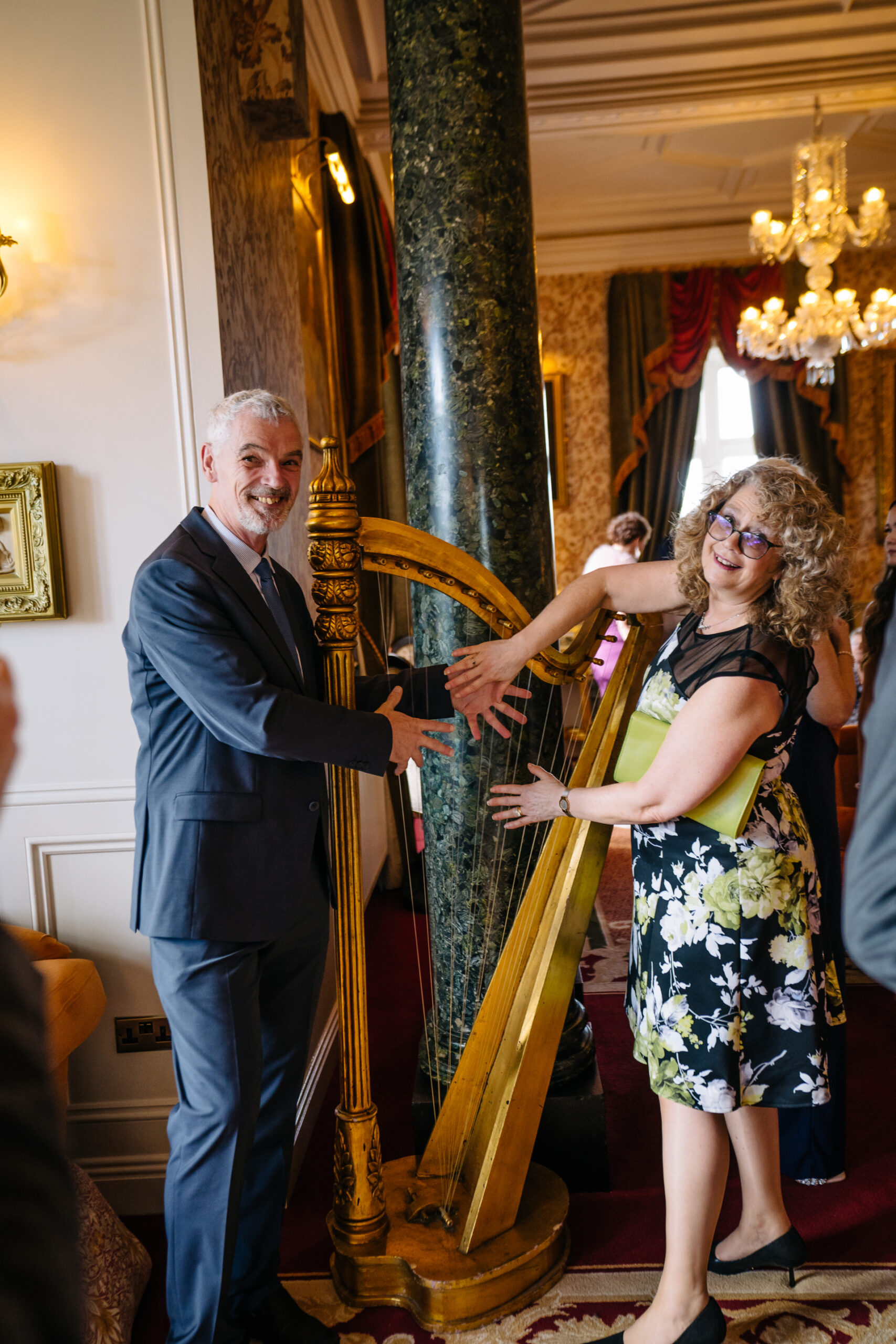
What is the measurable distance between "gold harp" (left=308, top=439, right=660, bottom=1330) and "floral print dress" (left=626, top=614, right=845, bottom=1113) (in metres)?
0.18

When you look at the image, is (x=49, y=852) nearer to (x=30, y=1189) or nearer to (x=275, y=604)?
(x=275, y=604)

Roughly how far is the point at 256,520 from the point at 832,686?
49.2 inches

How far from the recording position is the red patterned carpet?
1.80 metres

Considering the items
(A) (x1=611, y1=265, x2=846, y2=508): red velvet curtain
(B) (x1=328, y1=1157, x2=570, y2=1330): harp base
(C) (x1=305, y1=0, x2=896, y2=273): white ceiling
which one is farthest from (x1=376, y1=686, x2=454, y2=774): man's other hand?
(A) (x1=611, y1=265, x2=846, y2=508): red velvet curtain

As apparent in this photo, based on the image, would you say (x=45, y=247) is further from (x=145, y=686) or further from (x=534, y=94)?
(x=534, y=94)

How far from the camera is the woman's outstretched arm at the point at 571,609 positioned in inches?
68.9

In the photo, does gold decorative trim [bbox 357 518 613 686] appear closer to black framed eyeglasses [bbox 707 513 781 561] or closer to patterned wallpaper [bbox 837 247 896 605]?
black framed eyeglasses [bbox 707 513 781 561]

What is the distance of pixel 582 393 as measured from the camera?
780 centimetres

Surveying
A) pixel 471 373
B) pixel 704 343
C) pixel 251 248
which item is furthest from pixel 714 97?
pixel 471 373

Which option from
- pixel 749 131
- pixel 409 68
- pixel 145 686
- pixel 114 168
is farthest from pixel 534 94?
pixel 145 686

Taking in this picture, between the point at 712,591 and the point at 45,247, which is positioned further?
the point at 45,247

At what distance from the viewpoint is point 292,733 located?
4.91ft

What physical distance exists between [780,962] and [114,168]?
212 centimetres

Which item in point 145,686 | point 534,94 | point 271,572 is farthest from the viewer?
point 534,94
